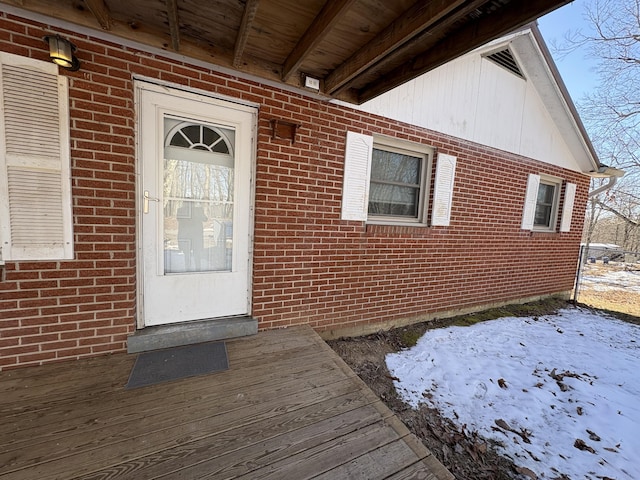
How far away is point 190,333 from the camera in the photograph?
233cm

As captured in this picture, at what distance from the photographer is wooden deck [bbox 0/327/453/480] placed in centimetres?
128

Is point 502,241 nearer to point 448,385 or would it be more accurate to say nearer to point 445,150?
point 445,150

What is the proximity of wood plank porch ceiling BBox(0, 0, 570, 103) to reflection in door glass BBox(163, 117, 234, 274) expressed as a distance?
0.62 m

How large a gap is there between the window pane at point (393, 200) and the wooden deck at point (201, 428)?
2.17 m

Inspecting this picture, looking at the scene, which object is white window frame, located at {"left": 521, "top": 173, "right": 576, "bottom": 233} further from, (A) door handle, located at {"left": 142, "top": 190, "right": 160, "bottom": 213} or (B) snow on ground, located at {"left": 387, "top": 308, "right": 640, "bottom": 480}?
(A) door handle, located at {"left": 142, "top": 190, "right": 160, "bottom": 213}

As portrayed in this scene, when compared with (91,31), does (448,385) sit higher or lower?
lower

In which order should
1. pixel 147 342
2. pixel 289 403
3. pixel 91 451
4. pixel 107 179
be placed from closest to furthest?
pixel 91 451
pixel 289 403
pixel 107 179
pixel 147 342

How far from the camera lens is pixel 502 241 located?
4.63 metres

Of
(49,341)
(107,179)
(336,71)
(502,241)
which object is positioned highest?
(336,71)

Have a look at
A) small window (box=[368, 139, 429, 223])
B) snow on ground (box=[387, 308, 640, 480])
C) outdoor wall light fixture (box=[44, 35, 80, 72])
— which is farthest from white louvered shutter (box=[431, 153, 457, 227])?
outdoor wall light fixture (box=[44, 35, 80, 72])

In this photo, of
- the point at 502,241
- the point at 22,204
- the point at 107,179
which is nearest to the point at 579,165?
the point at 502,241

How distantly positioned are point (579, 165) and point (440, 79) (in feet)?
14.5

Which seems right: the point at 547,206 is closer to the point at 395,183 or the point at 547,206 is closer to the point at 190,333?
the point at 395,183

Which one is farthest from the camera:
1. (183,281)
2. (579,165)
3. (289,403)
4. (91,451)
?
(579,165)
